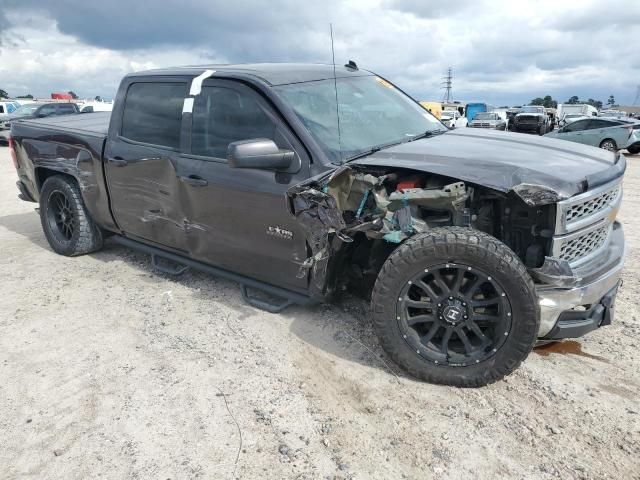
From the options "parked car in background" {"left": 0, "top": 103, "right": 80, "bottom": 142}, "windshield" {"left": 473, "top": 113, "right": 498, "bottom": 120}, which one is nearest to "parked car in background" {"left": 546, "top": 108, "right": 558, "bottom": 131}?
"windshield" {"left": 473, "top": 113, "right": 498, "bottom": 120}

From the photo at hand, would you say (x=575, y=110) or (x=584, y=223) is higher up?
(x=584, y=223)

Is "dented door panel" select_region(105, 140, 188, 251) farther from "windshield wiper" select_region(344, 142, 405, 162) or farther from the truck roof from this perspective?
"windshield wiper" select_region(344, 142, 405, 162)

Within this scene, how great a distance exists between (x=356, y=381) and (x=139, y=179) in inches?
99.0

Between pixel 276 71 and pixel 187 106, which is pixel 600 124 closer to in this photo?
pixel 276 71

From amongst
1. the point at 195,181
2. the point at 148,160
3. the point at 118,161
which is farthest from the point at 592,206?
the point at 118,161

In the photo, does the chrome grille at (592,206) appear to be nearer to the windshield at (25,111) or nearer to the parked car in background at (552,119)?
the windshield at (25,111)

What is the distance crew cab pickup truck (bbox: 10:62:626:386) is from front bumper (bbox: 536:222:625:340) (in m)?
0.01

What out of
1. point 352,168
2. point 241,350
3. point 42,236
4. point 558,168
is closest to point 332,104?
point 352,168

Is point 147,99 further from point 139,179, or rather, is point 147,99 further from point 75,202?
point 75,202

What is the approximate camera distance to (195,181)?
3.67 m

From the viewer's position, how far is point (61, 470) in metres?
2.40

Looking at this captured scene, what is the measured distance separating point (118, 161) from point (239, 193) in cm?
157

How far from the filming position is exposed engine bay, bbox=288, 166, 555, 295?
9.27 ft

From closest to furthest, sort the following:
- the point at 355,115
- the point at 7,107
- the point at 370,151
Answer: the point at 370,151 → the point at 355,115 → the point at 7,107
